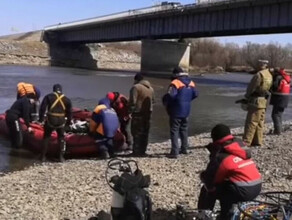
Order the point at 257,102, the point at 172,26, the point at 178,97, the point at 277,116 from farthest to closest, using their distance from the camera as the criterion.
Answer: the point at 172,26 < the point at 277,116 < the point at 257,102 < the point at 178,97

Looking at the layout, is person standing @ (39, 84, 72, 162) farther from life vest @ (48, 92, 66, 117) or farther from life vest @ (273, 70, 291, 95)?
life vest @ (273, 70, 291, 95)

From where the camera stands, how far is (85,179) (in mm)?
9180

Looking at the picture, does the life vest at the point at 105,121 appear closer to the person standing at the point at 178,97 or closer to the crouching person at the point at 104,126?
the crouching person at the point at 104,126

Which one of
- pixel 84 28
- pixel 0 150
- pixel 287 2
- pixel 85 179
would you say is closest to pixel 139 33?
pixel 84 28

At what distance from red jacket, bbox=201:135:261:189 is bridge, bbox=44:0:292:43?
3471 centimetres

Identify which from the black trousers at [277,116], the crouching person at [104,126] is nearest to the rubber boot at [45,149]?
the crouching person at [104,126]

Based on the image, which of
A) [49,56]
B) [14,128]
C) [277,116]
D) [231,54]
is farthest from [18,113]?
[231,54]

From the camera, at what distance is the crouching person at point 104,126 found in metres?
11.8

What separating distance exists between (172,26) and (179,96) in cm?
4838

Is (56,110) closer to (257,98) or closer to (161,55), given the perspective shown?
(257,98)

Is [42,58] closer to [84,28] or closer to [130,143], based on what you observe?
[84,28]

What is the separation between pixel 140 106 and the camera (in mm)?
11375

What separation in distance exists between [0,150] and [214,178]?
9471 millimetres

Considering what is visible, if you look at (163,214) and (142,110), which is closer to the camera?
(163,214)
